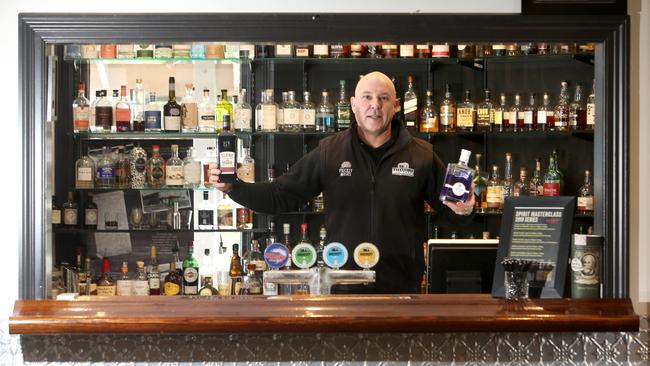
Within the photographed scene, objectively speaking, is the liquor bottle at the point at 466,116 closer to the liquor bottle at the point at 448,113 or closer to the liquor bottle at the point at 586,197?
the liquor bottle at the point at 448,113

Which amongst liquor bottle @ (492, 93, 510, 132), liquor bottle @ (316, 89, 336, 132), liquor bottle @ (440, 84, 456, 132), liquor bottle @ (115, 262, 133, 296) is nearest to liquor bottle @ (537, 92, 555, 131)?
liquor bottle @ (492, 93, 510, 132)

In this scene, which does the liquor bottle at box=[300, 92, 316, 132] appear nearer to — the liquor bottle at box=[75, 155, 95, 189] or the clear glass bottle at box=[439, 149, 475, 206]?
the liquor bottle at box=[75, 155, 95, 189]

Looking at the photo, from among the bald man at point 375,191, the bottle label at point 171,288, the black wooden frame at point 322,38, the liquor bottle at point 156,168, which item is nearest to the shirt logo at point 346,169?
the bald man at point 375,191

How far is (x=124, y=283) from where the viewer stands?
4.81 metres

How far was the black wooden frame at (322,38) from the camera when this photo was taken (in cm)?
294

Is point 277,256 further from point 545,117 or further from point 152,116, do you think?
point 545,117

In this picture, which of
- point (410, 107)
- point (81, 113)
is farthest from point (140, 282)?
point (410, 107)

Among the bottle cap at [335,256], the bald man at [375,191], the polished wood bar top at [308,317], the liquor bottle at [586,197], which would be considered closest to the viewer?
the polished wood bar top at [308,317]

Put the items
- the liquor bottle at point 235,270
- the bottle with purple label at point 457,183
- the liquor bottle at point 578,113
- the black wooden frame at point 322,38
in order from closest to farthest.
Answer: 1. the black wooden frame at point 322,38
2. the bottle with purple label at point 457,183
3. the liquor bottle at point 235,270
4. the liquor bottle at point 578,113

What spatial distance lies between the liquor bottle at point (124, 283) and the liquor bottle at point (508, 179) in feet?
6.86

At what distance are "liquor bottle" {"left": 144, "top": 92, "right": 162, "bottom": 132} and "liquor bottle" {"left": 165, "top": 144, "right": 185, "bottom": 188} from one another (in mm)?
138

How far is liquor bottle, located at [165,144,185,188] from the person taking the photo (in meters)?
4.78

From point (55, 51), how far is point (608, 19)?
70.7 inches

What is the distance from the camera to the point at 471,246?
11.0ft
